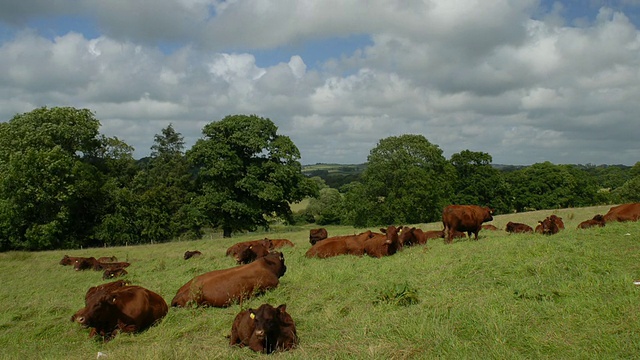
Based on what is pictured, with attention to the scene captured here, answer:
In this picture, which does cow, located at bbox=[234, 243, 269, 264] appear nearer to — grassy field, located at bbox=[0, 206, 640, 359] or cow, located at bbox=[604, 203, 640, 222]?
grassy field, located at bbox=[0, 206, 640, 359]

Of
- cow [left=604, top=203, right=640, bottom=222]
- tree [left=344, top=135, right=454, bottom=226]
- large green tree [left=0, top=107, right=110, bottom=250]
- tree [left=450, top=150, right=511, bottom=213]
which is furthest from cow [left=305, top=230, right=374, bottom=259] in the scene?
tree [left=450, top=150, right=511, bottom=213]

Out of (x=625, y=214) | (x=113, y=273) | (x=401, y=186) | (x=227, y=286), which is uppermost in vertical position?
(x=401, y=186)

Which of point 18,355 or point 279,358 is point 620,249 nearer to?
point 279,358

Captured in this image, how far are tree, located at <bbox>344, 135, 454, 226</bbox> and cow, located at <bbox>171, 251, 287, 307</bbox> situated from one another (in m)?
39.6

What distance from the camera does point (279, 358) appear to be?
6254mm

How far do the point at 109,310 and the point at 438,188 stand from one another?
46.6 m

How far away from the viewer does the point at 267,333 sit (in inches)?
265

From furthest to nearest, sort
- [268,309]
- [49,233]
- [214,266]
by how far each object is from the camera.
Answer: [49,233] < [214,266] < [268,309]

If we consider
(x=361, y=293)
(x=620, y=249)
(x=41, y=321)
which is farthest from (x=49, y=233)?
(x=620, y=249)

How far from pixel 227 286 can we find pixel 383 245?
6.12m

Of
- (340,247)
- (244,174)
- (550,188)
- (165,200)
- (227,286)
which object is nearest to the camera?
(227,286)

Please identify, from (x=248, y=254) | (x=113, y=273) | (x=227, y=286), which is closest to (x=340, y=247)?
(x=248, y=254)

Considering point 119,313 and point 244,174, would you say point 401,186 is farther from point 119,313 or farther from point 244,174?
point 119,313

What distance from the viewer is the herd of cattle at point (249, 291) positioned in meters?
6.94
